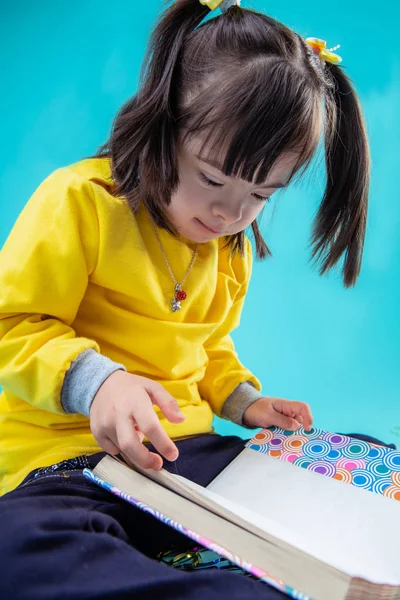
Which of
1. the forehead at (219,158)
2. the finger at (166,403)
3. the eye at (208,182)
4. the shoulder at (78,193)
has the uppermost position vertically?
the forehead at (219,158)

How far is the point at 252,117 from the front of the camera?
23.6 inches

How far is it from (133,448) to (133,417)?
0.03 meters

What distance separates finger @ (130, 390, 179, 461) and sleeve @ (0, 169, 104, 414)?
4.0 inches

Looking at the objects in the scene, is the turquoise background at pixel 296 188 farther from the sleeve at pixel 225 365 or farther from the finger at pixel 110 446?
Result: the finger at pixel 110 446

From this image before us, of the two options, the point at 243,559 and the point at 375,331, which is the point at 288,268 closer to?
the point at 375,331

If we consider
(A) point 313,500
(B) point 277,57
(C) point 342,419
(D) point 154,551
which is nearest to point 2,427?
(D) point 154,551

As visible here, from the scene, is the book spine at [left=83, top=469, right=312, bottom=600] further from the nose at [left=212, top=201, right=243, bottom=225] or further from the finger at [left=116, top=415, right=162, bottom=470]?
the nose at [left=212, top=201, right=243, bottom=225]

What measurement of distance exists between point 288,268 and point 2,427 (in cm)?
87

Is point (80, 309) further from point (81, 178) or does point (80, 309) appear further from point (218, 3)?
point (218, 3)

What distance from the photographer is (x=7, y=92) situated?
4.76 ft

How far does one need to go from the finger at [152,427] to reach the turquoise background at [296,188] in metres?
0.76

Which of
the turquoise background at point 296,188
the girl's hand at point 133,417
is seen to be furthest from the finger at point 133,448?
the turquoise background at point 296,188

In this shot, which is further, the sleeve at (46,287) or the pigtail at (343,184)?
the pigtail at (343,184)

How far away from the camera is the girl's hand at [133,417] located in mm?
514
